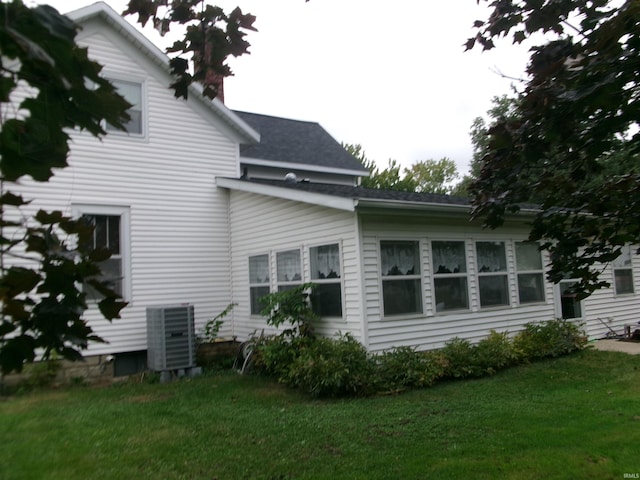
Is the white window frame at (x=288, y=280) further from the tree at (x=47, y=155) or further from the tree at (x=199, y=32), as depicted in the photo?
the tree at (x=47, y=155)

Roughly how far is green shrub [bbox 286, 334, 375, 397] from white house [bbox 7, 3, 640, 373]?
19.5 inches

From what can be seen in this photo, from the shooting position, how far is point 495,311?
A: 33.8ft

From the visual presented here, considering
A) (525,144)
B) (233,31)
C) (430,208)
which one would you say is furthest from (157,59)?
(525,144)

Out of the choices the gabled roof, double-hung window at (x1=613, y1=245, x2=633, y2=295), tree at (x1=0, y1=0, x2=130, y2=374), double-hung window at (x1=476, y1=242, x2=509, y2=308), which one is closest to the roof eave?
the gabled roof

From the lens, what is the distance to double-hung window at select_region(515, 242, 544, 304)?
429 inches

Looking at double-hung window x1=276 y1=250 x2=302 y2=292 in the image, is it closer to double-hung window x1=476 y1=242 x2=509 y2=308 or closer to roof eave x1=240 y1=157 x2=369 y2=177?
double-hung window x1=476 y1=242 x2=509 y2=308

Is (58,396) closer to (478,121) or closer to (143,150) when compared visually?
(143,150)

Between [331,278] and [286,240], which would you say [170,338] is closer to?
[286,240]

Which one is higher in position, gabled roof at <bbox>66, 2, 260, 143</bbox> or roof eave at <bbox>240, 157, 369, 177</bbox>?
gabled roof at <bbox>66, 2, 260, 143</bbox>

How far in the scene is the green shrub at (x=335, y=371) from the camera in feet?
25.1

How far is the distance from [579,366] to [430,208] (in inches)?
154

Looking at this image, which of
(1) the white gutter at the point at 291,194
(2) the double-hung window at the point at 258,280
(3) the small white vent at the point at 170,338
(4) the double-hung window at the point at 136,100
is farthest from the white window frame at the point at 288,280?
(4) the double-hung window at the point at 136,100

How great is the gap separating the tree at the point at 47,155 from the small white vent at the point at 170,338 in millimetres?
8039

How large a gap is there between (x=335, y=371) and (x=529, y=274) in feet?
18.2
